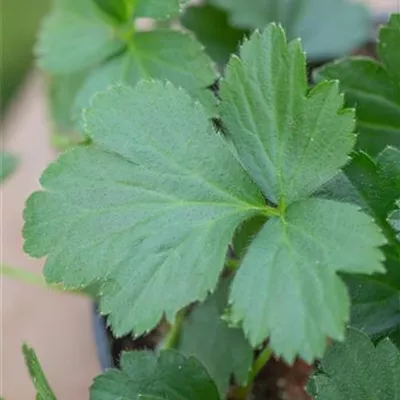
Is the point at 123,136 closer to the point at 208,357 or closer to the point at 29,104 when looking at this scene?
the point at 208,357

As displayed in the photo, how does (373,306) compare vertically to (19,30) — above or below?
above

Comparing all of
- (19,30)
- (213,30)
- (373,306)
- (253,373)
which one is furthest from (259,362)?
(19,30)

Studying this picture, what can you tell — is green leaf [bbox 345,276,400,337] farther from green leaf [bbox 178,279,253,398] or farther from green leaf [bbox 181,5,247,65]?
green leaf [bbox 181,5,247,65]

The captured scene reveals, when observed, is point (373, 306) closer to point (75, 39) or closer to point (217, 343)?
point (217, 343)

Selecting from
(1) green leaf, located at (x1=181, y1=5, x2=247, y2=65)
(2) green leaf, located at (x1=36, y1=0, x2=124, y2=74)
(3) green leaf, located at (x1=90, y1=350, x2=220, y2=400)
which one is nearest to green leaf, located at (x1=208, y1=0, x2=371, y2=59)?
(1) green leaf, located at (x1=181, y1=5, x2=247, y2=65)

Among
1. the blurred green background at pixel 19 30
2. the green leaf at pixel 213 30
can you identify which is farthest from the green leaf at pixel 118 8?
the blurred green background at pixel 19 30
